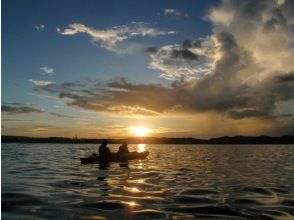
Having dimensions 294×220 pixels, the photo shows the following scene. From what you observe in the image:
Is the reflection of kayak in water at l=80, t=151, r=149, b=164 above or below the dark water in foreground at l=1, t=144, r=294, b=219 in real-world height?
above

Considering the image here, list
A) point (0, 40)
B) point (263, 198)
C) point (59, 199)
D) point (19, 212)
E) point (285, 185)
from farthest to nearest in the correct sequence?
point (285, 185) → point (263, 198) → point (59, 199) → point (19, 212) → point (0, 40)

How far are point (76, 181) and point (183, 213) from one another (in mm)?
11978

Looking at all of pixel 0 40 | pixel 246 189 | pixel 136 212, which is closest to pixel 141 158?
pixel 246 189

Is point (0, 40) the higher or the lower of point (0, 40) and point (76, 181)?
the higher

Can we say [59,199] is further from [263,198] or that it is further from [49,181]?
[263,198]

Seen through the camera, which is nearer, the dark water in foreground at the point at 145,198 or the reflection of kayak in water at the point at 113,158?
the dark water in foreground at the point at 145,198

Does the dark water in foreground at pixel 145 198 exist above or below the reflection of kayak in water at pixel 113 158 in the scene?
below

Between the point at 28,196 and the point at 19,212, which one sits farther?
the point at 28,196

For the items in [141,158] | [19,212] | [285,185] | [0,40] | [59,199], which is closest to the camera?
[0,40]

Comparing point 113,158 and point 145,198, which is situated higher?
point 113,158

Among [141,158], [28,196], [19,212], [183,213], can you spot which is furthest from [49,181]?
[141,158]

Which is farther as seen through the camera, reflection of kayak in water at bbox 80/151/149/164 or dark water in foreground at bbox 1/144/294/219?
reflection of kayak in water at bbox 80/151/149/164

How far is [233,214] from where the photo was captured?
1476 centimetres

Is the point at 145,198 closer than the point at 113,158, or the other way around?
the point at 145,198
